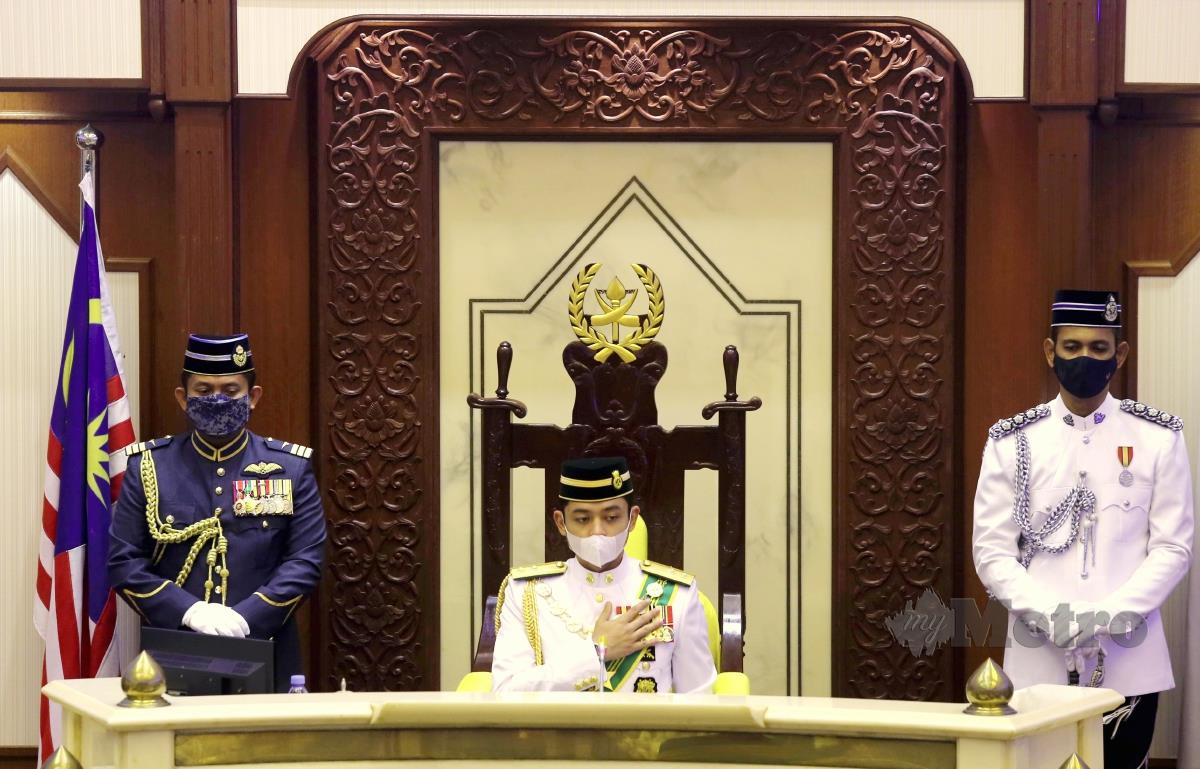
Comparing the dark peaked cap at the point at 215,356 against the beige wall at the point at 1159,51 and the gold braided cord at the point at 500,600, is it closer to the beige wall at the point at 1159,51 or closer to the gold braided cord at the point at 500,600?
the gold braided cord at the point at 500,600

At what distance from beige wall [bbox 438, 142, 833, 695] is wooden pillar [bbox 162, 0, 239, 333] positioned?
2.32ft

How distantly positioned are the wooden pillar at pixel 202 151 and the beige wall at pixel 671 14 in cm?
9

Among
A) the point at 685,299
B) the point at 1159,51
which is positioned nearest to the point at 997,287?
the point at 1159,51

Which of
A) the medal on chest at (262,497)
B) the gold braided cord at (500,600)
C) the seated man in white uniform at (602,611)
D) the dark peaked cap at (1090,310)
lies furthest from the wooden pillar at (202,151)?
the dark peaked cap at (1090,310)

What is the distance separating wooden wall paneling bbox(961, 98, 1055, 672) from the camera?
4.74 m

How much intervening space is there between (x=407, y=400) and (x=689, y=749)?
2542 millimetres

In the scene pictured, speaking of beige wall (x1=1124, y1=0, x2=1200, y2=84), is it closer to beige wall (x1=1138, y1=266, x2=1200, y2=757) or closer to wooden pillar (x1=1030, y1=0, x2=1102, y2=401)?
wooden pillar (x1=1030, y1=0, x2=1102, y2=401)

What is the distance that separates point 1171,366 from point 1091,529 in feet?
3.31

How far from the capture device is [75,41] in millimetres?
4719

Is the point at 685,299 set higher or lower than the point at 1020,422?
higher

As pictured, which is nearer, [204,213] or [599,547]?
[599,547]

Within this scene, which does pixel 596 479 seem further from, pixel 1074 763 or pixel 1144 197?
pixel 1144 197

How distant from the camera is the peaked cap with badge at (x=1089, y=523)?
4.03 m

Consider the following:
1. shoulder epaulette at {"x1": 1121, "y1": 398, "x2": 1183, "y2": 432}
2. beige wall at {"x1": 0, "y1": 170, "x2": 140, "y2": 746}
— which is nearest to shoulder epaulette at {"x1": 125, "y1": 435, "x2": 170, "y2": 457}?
beige wall at {"x1": 0, "y1": 170, "x2": 140, "y2": 746}
